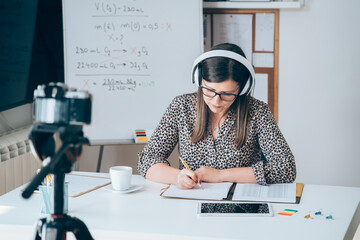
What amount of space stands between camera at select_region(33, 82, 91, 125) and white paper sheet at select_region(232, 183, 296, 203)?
0.84 meters

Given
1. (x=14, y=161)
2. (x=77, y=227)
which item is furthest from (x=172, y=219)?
(x=14, y=161)

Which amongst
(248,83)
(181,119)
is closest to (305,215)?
(248,83)

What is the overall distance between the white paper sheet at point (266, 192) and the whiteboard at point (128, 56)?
1.21 metres

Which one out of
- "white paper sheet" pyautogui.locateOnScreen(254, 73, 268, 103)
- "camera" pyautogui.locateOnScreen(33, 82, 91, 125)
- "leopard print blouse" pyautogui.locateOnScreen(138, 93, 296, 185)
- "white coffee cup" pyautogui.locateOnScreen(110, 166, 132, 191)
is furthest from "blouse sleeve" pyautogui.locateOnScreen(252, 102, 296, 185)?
"white paper sheet" pyautogui.locateOnScreen(254, 73, 268, 103)

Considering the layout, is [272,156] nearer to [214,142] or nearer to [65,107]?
[214,142]

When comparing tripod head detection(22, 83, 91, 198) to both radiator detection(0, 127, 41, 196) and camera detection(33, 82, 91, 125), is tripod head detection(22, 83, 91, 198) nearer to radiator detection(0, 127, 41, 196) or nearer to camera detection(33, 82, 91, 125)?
camera detection(33, 82, 91, 125)

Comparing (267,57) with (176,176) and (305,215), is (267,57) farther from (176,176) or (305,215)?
(305,215)

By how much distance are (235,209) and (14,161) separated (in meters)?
1.43

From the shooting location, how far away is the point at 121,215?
50.6 inches

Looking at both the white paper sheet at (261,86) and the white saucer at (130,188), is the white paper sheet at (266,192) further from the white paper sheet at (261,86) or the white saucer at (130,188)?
the white paper sheet at (261,86)

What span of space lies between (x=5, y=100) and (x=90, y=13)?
71 cm

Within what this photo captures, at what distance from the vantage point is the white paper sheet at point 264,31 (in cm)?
296


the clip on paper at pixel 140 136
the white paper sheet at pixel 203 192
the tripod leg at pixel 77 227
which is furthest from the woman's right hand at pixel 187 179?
the clip on paper at pixel 140 136

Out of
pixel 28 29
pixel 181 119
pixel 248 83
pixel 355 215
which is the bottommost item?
pixel 355 215
